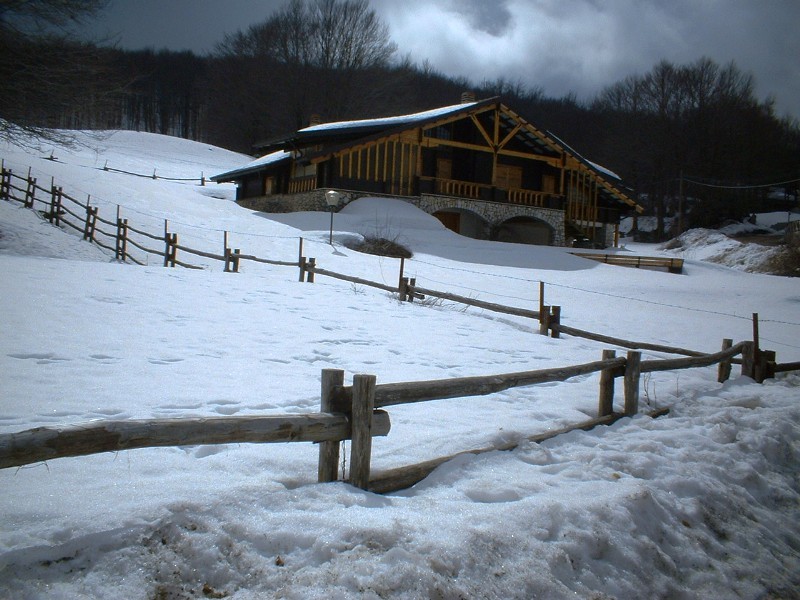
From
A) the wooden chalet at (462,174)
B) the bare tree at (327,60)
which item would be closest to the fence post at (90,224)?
the wooden chalet at (462,174)

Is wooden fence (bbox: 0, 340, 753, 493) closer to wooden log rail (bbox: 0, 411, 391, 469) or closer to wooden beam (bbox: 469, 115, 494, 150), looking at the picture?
wooden log rail (bbox: 0, 411, 391, 469)

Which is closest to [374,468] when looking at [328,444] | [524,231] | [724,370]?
[328,444]

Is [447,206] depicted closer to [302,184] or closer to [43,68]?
[302,184]

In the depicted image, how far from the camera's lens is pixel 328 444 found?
12.1ft

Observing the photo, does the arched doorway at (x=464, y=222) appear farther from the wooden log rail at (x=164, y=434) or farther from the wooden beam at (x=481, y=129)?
the wooden log rail at (x=164, y=434)

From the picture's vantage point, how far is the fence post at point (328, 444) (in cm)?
365

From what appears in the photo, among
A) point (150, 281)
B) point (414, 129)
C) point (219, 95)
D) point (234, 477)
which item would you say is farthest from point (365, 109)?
point (234, 477)

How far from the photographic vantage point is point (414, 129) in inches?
1085

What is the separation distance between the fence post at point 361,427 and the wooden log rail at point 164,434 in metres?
0.06

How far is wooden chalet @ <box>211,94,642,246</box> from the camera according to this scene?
27.0m

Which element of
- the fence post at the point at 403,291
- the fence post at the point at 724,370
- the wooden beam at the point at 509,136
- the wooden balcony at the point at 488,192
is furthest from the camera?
the wooden beam at the point at 509,136

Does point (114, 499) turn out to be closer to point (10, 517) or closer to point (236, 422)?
point (10, 517)

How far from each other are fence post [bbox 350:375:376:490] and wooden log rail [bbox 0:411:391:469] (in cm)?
6

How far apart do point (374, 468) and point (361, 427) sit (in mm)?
752
